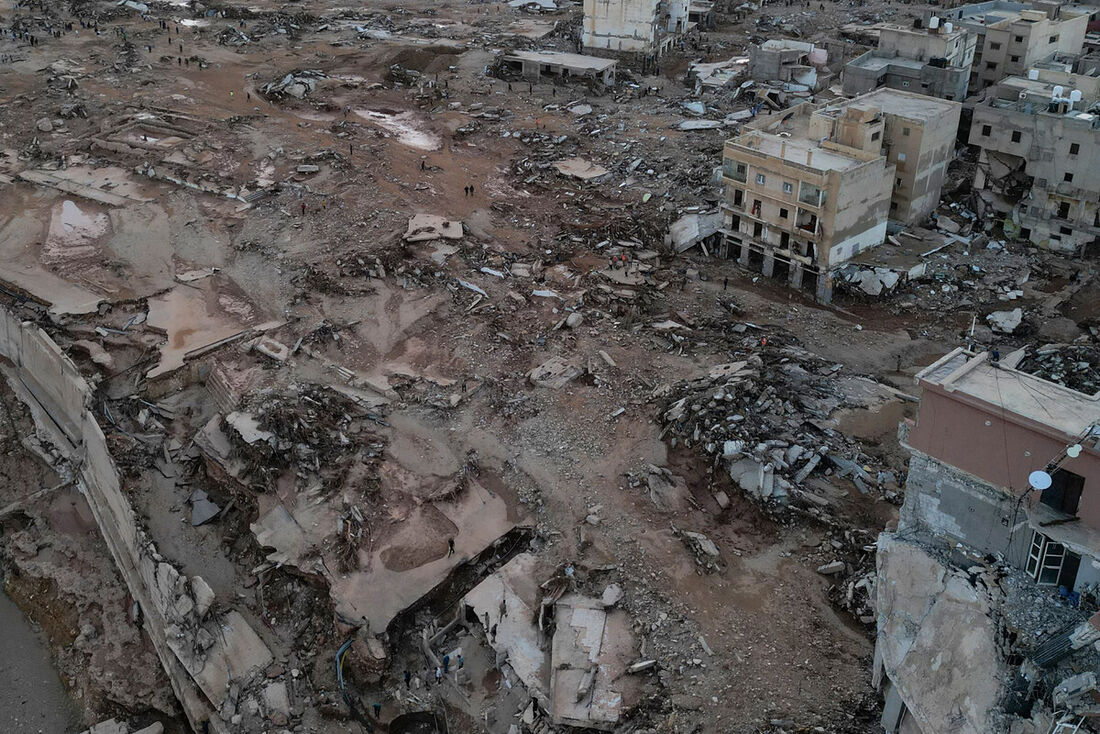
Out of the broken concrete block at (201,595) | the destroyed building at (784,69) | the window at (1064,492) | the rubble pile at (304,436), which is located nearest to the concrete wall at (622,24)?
the destroyed building at (784,69)

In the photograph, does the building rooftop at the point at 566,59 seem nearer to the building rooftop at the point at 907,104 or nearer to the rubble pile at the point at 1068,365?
the building rooftop at the point at 907,104

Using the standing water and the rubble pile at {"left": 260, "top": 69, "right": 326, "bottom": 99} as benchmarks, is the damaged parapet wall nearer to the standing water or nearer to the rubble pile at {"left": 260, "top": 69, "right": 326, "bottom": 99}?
the standing water

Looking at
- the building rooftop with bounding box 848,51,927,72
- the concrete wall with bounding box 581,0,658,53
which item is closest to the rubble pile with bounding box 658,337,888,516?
the building rooftop with bounding box 848,51,927,72

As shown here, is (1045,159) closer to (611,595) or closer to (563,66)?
(611,595)

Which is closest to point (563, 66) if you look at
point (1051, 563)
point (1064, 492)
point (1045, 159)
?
point (1045, 159)

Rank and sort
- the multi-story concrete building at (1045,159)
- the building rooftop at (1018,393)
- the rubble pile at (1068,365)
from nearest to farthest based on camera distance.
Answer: the building rooftop at (1018,393) → the rubble pile at (1068,365) → the multi-story concrete building at (1045,159)
